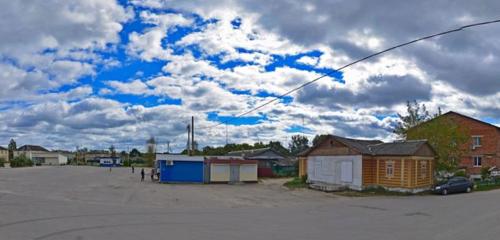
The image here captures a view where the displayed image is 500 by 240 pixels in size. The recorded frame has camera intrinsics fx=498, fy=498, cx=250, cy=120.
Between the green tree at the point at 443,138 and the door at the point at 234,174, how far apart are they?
1791 centimetres

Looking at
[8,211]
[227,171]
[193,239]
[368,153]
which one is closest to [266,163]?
[227,171]

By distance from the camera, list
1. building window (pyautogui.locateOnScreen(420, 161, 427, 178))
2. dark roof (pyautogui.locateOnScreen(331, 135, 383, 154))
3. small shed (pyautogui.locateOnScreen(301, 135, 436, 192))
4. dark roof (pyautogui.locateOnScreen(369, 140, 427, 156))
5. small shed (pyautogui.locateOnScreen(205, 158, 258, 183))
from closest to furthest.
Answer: small shed (pyautogui.locateOnScreen(301, 135, 436, 192)) < dark roof (pyautogui.locateOnScreen(369, 140, 427, 156)) < building window (pyautogui.locateOnScreen(420, 161, 427, 178)) < dark roof (pyautogui.locateOnScreen(331, 135, 383, 154)) < small shed (pyautogui.locateOnScreen(205, 158, 258, 183))

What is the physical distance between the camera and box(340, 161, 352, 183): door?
41.1 m

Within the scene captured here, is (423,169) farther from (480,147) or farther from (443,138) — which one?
(480,147)

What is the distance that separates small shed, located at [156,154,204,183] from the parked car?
22.4 m

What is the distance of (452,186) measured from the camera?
39.0m

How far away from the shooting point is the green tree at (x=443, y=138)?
157 feet

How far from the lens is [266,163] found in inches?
2554

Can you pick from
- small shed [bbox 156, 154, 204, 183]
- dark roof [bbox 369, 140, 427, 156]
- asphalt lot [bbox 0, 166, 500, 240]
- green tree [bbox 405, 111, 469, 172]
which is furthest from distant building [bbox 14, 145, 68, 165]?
asphalt lot [bbox 0, 166, 500, 240]

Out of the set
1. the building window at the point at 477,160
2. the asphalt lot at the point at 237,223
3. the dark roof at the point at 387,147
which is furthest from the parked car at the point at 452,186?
the building window at the point at 477,160

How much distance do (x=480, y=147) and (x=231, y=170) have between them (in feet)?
109

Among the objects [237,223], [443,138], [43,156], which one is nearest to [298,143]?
[43,156]

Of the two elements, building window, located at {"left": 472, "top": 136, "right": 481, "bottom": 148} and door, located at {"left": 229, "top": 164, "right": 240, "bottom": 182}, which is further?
building window, located at {"left": 472, "top": 136, "right": 481, "bottom": 148}

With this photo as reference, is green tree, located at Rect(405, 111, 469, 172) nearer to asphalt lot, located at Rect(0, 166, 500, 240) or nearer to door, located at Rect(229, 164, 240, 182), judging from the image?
door, located at Rect(229, 164, 240, 182)
